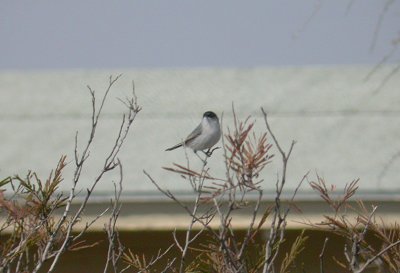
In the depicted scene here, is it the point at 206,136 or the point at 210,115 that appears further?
the point at 210,115

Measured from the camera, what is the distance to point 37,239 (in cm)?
267

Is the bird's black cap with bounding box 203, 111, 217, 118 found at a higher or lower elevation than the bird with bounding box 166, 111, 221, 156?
higher

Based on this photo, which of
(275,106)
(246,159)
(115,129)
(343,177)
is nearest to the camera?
(246,159)

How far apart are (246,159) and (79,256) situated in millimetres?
4987

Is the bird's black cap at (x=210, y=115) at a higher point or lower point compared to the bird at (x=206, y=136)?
higher

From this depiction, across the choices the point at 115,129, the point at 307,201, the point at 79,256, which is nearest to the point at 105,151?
the point at 115,129

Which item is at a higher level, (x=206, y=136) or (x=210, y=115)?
(x=210, y=115)

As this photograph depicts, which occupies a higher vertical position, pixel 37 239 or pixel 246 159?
pixel 246 159

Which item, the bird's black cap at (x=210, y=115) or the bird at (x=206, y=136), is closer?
the bird at (x=206, y=136)

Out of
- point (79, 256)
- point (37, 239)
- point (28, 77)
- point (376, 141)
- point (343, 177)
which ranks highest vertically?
point (28, 77)

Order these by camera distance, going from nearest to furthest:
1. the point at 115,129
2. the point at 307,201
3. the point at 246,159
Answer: the point at 246,159 < the point at 307,201 < the point at 115,129

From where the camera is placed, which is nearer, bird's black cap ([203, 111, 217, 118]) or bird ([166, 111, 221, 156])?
bird ([166, 111, 221, 156])

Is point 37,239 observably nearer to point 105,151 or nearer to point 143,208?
point 143,208

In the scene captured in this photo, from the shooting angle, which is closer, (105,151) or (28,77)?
(105,151)
